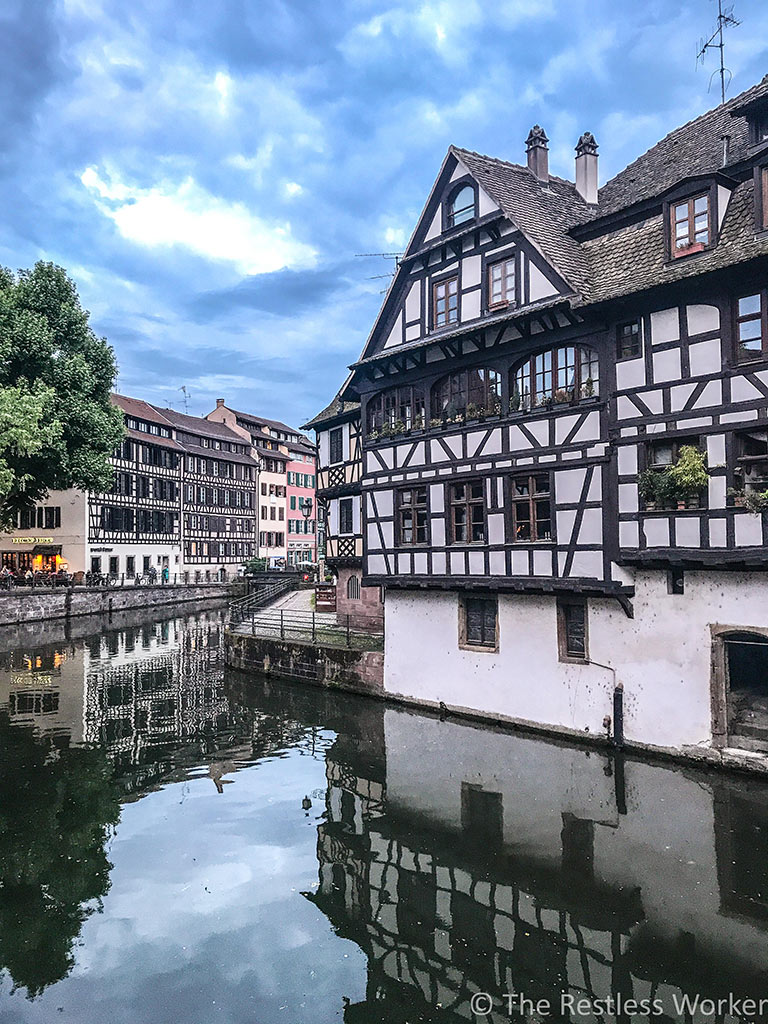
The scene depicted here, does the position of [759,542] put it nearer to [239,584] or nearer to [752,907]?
[752,907]

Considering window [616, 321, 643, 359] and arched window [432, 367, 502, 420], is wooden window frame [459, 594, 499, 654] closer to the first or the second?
arched window [432, 367, 502, 420]

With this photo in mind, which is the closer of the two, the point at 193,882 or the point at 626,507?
the point at 193,882

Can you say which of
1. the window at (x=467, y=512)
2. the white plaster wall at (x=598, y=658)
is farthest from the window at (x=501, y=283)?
the white plaster wall at (x=598, y=658)

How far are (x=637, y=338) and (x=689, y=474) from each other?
357cm

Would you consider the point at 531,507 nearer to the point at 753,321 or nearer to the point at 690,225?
the point at 753,321

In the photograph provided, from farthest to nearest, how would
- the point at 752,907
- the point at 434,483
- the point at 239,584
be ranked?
the point at 239,584 < the point at 434,483 < the point at 752,907

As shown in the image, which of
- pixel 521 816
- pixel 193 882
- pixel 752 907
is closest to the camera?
pixel 752 907

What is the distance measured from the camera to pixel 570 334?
59.4ft

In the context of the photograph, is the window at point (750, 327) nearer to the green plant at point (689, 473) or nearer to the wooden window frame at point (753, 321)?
the wooden window frame at point (753, 321)

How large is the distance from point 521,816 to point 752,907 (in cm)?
424

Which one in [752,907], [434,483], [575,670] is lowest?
[752,907]

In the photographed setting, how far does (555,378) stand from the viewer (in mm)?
18609

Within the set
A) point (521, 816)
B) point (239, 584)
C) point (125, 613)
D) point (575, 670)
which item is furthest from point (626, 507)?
point (239, 584)

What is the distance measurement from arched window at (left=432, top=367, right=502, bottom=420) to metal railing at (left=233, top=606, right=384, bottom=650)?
731cm
